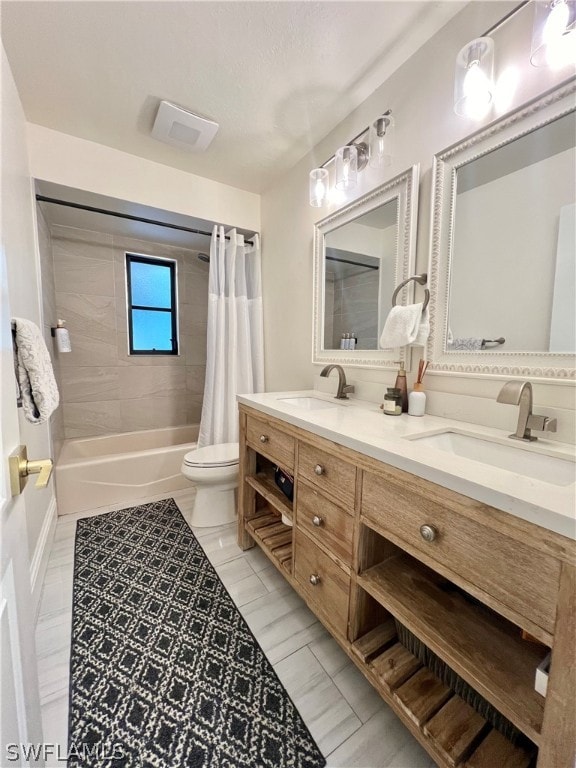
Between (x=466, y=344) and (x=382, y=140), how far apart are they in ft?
3.28

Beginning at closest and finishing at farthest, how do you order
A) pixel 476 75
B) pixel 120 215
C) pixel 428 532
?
pixel 428 532
pixel 476 75
pixel 120 215

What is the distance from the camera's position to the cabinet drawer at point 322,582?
1.01 meters

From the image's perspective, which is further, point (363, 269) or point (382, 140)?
point (363, 269)

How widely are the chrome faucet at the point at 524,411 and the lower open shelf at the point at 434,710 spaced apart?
0.76 metres

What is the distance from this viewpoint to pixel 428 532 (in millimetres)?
718

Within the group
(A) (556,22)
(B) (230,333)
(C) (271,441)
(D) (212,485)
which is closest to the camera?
(A) (556,22)

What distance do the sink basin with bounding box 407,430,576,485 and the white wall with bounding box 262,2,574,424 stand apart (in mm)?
135

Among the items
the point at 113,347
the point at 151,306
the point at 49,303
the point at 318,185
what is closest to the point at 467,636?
the point at 318,185

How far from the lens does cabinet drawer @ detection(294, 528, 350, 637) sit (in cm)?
101

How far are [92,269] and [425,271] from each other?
2.66 m

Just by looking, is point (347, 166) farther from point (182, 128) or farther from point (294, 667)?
point (294, 667)

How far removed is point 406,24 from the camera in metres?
1.17

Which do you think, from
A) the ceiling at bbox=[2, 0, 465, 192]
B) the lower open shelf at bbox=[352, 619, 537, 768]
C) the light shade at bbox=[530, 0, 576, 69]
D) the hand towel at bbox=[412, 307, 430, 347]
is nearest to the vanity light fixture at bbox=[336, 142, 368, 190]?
the ceiling at bbox=[2, 0, 465, 192]

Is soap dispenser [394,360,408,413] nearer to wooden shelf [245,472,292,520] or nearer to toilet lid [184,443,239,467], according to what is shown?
wooden shelf [245,472,292,520]
